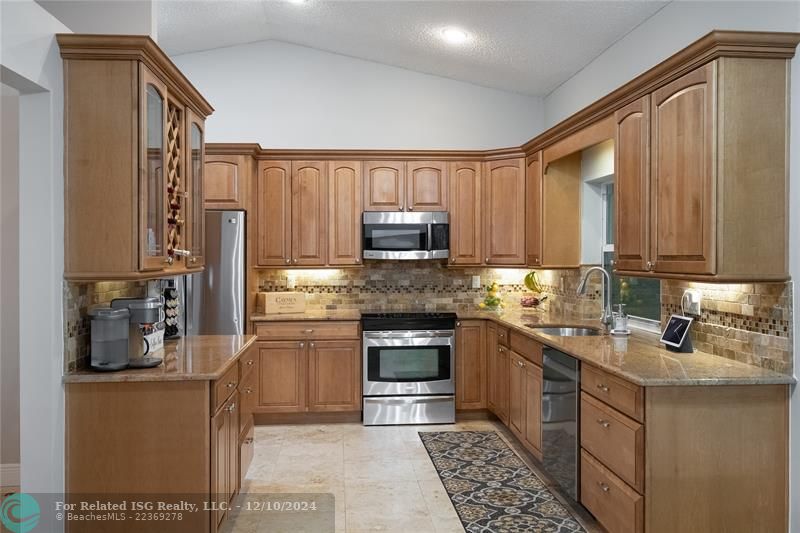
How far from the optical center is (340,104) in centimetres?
576

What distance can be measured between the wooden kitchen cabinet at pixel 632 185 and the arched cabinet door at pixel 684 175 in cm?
7

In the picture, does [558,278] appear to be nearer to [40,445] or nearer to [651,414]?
[651,414]

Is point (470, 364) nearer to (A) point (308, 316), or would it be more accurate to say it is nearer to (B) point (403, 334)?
(B) point (403, 334)

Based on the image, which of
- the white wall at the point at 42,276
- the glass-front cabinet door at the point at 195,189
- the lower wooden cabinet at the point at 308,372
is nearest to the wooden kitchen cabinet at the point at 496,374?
the lower wooden cabinet at the point at 308,372

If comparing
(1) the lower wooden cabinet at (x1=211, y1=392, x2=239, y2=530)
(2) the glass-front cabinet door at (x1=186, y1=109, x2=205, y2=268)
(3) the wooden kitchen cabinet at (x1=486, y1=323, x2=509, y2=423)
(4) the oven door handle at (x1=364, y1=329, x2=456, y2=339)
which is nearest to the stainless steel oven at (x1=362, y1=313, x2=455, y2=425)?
(4) the oven door handle at (x1=364, y1=329, x2=456, y2=339)

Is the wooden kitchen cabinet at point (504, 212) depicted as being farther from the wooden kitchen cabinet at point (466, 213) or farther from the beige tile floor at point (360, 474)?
the beige tile floor at point (360, 474)

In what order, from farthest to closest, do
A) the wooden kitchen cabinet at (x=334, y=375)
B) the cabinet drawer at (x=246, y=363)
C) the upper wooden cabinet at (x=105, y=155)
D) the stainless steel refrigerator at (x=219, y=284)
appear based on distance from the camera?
the wooden kitchen cabinet at (x=334, y=375)
the stainless steel refrigerator at (x=219, y=284)
the cabinet drawer at (x=246, y=363)
the upper wooden cabinet at (x=105, y=155)

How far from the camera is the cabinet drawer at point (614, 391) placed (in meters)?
→ 2.55

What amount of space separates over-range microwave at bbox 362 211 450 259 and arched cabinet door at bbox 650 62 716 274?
2528 millimetres

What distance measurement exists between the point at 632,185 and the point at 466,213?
2.32m

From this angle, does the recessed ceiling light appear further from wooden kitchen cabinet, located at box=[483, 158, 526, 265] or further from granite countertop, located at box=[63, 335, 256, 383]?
granite countertop, located at box=[63, 335, 256, 383]

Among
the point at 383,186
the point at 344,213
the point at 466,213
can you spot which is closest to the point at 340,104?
the point at 383,186

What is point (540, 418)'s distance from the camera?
3812 mm

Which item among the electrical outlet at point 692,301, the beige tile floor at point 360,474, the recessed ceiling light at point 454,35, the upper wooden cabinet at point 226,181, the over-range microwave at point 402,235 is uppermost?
the recessed ceiling light at point 454,35
